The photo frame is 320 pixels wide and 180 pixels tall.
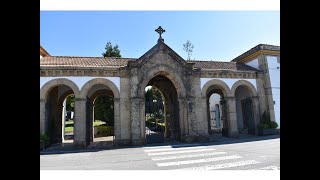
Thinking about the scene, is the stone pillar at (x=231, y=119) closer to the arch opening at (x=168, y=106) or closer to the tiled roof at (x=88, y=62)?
the tiled roof at (x=88, y=62)

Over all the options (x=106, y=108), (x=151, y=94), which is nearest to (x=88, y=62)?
(x=106, y=108)

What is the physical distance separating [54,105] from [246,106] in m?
15.4

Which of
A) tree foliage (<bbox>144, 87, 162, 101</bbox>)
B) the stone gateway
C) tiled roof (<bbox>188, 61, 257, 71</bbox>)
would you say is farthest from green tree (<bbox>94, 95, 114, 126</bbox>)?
tiled roof (<bbox>188, 61, 257, 71</bbox>)

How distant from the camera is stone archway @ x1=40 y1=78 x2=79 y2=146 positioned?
14.8 m

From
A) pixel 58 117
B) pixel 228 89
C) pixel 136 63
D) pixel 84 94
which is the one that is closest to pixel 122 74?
pixel 136 63

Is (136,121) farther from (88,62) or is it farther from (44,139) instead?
(88,62)

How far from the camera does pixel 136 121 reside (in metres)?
15.0

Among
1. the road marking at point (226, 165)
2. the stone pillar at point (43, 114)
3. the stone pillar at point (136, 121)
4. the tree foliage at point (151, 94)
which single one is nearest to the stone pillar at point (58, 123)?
the stone pillar at point (43, 114)

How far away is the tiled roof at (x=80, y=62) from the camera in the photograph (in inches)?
629
